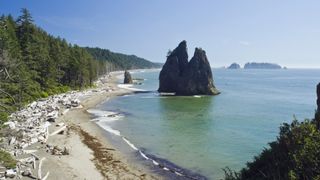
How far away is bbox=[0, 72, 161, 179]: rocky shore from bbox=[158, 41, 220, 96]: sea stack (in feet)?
189

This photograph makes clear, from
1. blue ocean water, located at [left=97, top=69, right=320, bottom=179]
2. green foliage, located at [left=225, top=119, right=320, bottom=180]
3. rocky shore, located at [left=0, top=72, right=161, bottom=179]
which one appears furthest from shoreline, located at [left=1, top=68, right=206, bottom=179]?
green foliage, located at [left=225, top=119, right=320, bottom=180]

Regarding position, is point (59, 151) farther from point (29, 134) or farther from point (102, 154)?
point (29, 134)

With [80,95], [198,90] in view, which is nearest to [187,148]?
[80,95]

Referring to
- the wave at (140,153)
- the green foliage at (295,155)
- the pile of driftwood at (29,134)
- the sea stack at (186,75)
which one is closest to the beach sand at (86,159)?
the pile of driftwood at (29,134)

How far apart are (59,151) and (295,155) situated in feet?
82.9

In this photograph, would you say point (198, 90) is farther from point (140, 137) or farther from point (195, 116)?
point (140, 137)

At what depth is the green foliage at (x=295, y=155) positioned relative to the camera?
974 cm

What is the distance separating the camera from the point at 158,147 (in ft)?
123

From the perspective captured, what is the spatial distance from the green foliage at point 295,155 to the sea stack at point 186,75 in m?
91.7

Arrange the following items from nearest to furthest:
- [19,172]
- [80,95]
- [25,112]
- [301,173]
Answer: [301,173], [19,172], [25,112], [80,95]

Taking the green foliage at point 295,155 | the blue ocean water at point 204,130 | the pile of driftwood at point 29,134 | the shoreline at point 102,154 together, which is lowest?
the blue ocean water at point 204,130

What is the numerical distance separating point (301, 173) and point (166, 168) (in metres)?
20.5

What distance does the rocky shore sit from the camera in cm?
A: 2478

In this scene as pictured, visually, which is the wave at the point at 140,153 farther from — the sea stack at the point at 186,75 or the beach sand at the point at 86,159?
the sea stack at the point at 186,75
